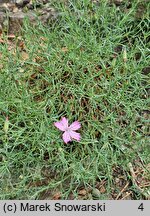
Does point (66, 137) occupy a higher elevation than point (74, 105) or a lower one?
lower

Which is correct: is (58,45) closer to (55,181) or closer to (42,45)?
(42,45)

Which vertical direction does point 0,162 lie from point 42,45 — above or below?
below

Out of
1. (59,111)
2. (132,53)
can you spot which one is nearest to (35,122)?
(59,111)

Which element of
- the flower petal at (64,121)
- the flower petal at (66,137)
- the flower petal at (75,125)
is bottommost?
the flower petal at (66,137)

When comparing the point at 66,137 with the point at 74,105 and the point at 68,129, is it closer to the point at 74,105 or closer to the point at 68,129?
the point at 68,129

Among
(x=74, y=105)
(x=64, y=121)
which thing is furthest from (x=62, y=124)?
(x=74, y=105)

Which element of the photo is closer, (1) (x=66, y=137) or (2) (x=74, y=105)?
(1) (x=66, y=137)

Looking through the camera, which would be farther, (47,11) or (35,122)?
(47,11)
